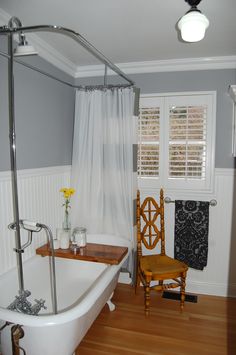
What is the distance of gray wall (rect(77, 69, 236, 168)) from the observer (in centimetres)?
280

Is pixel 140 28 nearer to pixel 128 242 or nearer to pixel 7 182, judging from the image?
pixel 7 182

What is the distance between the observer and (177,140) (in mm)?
2971

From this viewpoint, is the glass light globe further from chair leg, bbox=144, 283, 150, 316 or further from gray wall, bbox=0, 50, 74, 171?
chair leg, bbox=144, 283, 150, 316

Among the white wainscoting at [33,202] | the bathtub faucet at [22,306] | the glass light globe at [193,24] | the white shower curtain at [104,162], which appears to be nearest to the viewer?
the glass light globe at [193,24]

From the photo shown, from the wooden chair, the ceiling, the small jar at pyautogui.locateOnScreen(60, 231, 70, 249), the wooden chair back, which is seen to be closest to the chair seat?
the wooden chair

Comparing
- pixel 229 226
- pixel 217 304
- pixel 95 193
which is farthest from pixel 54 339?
pixel 229 226

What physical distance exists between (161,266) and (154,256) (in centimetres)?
27

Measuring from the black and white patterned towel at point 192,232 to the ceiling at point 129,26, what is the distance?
1524 mm

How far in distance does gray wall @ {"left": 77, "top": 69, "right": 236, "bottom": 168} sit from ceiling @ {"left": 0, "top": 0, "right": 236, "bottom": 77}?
17cm

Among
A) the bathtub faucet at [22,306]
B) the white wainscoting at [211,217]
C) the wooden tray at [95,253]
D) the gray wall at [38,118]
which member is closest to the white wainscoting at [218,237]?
the white wainscoting at [211,217]

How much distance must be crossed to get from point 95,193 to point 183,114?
126 centimetres

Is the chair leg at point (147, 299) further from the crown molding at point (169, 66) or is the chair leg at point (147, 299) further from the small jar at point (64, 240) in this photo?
the crown molding at point (169, 66)

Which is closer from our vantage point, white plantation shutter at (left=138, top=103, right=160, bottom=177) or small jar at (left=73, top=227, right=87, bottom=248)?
small jar at (left=73, top=227, right=87, bottom=248)

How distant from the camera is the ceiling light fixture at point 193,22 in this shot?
1.53m
